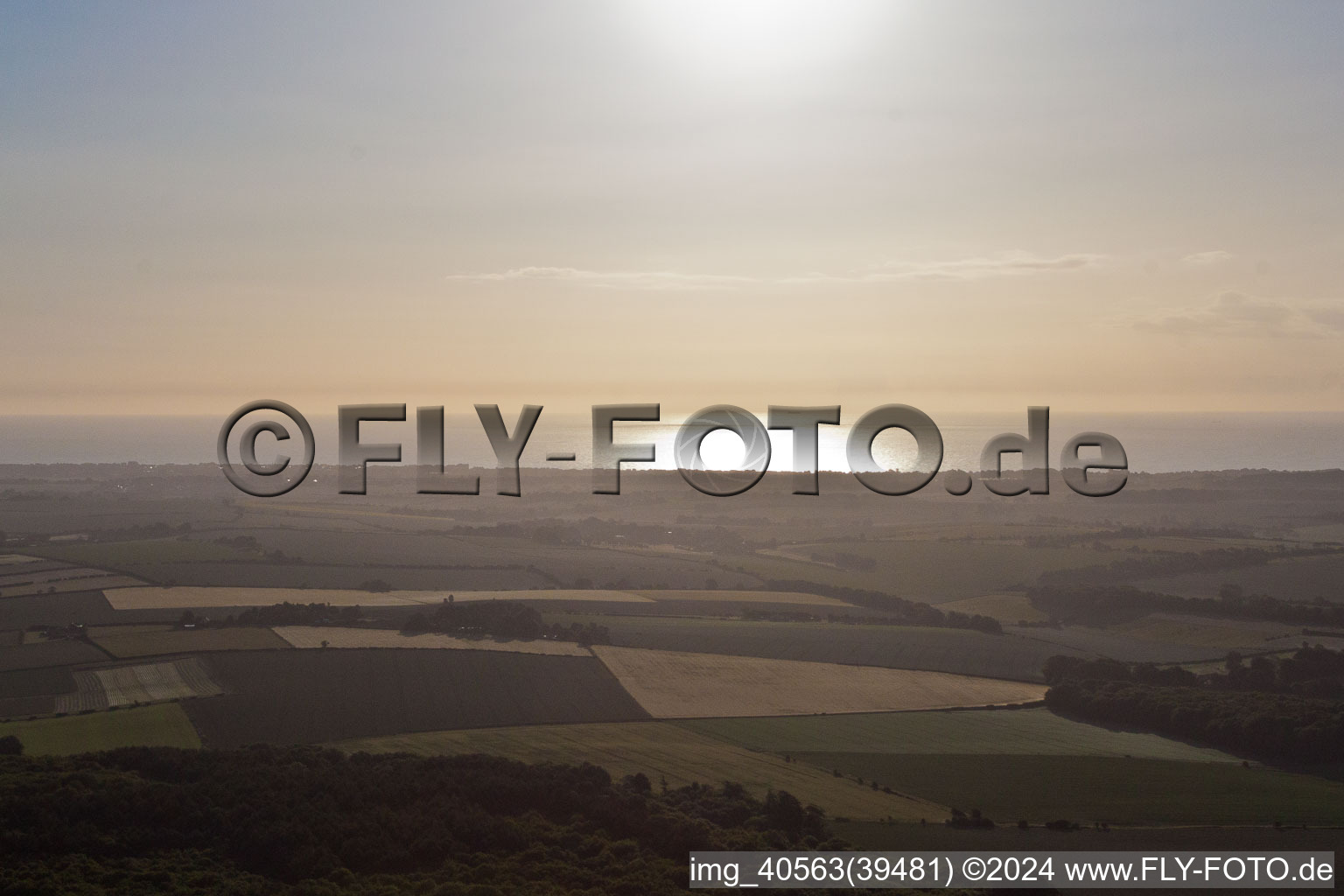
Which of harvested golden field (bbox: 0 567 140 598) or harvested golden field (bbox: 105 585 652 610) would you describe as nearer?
harvested golden field (bbox: 105 585 652 610)

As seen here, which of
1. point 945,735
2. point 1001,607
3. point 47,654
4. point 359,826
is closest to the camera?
point 359,826

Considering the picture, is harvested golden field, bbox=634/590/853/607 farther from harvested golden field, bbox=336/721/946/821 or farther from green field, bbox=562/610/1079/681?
harvested golden field, bbox=336/721/946/821

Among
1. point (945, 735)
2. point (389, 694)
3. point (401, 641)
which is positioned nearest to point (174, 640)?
point (401, 641)

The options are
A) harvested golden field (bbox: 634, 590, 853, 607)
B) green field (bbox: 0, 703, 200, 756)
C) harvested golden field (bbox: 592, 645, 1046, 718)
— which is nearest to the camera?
green field (bbox: 0, 703, 200, 756)

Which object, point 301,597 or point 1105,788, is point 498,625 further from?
point 1105,788

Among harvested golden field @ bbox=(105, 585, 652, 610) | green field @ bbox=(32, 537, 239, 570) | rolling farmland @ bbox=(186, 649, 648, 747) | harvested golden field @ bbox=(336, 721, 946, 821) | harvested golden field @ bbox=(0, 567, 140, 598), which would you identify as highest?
green field @ bbox=(32, 537, 239, 570)

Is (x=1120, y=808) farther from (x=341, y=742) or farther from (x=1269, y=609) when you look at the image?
Result: (x=1269, y=609)

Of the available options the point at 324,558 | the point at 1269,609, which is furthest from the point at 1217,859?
the point at 324,558

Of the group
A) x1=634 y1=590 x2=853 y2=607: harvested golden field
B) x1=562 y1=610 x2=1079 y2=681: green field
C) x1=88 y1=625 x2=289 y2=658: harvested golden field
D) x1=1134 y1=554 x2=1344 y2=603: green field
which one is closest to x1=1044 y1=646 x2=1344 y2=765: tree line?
x1=562 y1=610 x2=1079 y2=681: green field
